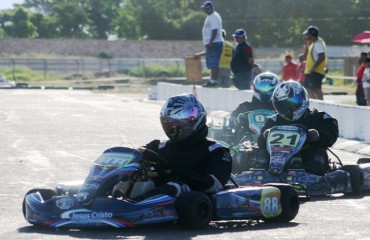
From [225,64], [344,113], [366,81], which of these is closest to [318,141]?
[344,113]

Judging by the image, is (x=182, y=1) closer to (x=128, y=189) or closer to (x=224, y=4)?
(x=224, y=4)

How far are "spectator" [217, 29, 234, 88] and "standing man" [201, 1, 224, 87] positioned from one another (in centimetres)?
17

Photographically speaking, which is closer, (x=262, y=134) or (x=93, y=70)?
(x=262, y=134)

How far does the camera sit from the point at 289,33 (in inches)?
3278

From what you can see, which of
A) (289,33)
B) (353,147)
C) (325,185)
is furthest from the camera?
(289,33)

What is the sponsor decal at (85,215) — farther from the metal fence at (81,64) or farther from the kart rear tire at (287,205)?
the metal fence at (81,64)

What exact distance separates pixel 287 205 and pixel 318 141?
2332 millimetres

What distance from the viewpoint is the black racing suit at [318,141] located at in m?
10.8

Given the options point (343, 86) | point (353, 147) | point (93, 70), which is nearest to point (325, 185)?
point (353, 147)

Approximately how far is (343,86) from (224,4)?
40.2m

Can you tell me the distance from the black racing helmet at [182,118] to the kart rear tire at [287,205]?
2.76 feet

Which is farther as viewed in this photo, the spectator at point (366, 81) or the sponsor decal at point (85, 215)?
the spectator at point (366, 81)

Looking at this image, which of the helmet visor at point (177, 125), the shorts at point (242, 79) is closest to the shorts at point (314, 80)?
the shorts at point (242, 79)

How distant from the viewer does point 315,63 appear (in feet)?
62.3
